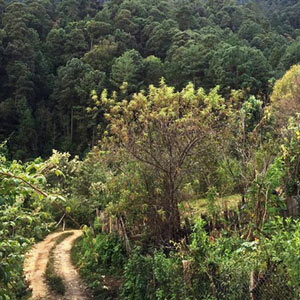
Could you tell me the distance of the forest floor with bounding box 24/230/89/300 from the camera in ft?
29.7

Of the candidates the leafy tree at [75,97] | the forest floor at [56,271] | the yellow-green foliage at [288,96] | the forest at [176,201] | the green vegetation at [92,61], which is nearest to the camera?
the forest at [176,201]

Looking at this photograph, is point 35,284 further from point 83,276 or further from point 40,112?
point 40,112

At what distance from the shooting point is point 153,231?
9.07 meters

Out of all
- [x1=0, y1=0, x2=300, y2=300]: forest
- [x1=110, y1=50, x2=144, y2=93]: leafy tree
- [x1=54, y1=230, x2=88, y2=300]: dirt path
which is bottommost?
[x1=54, y1=230, x2=88, y2=300]: dirt path

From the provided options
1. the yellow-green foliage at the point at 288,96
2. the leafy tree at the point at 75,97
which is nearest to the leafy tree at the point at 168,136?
the yellow-green foliage at the point at 288,96

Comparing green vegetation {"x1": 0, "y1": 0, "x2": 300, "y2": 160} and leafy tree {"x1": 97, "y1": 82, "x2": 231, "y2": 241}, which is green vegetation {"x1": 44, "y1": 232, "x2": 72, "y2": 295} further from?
green vegetation {"x1": 0, "y1": 0, "x2": 300, "y2": 160}

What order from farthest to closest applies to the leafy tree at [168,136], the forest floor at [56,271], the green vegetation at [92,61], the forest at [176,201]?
the green vegetation at [92,61]
the forest floor at [56,271]
the leafy tree at [168,136]
the forest at [176,201]

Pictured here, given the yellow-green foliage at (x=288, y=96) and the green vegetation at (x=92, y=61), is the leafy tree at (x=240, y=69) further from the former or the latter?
the yellow-green foliage at (x=288, y=96)

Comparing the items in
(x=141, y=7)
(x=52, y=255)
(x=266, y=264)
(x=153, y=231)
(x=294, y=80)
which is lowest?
(x=52, y=255)

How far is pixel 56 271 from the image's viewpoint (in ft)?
35.7

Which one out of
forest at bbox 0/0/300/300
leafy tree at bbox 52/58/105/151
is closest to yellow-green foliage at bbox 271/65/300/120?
forest at bbox 0/0/300/300

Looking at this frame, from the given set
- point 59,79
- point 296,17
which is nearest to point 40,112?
point 59,79

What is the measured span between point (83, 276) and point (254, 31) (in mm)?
41459

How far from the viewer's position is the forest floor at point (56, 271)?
356 inches
